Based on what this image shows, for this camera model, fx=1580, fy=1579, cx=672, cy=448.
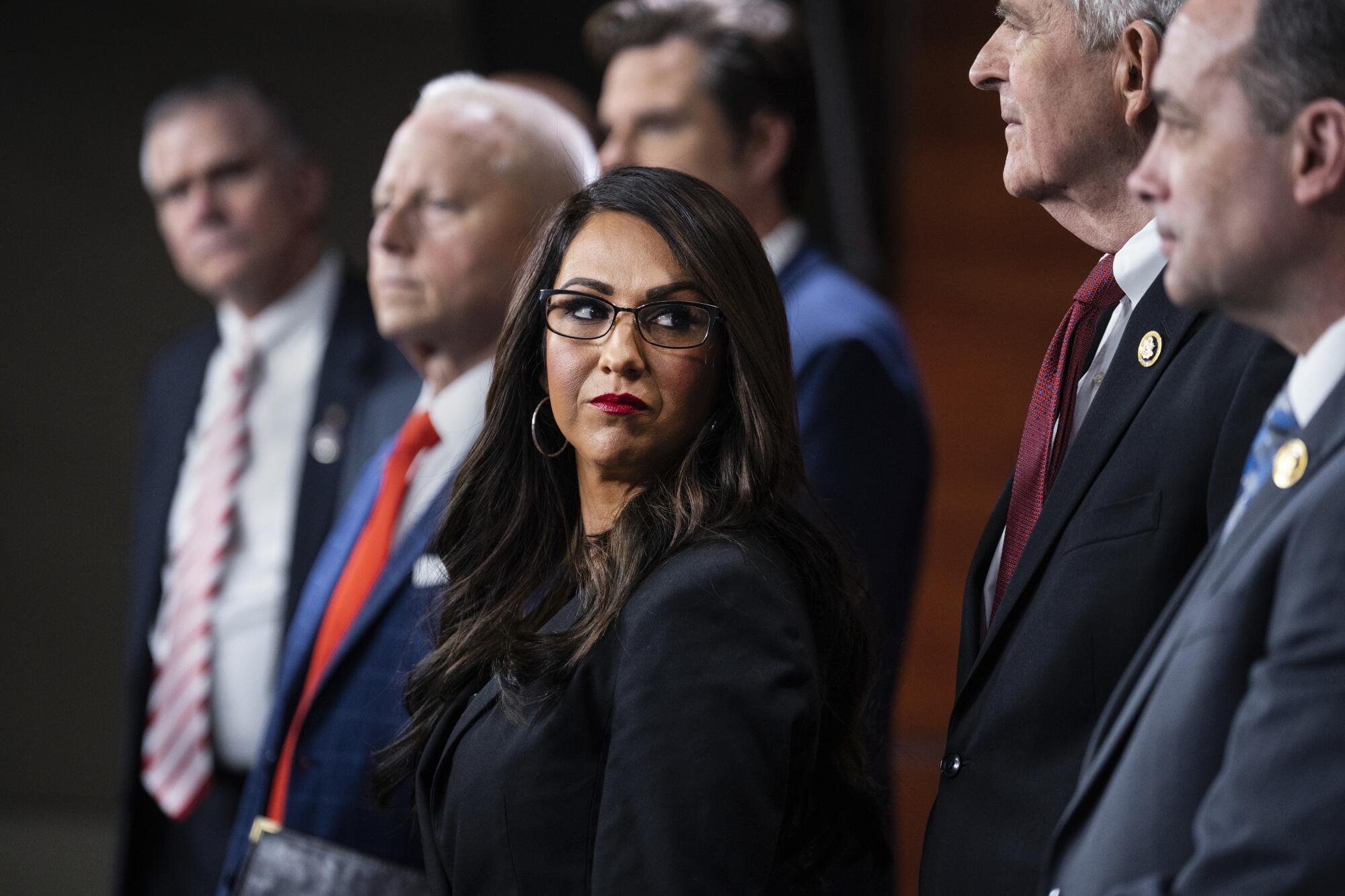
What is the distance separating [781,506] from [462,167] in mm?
1109

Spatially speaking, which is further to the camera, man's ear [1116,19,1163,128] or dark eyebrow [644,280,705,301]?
dark eyebrow [644,280,705,301]

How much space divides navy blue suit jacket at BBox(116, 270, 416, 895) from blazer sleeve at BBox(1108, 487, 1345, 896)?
2.35 m

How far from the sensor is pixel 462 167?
102 inches

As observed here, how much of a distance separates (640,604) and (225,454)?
84.3 inches

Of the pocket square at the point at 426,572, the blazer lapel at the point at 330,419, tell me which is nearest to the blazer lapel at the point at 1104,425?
the pocket square at the point at 426,572

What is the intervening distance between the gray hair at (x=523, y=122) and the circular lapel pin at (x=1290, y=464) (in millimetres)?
1514

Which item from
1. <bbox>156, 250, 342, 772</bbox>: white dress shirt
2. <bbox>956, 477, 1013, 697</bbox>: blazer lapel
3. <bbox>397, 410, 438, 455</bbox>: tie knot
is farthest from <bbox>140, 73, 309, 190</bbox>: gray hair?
<bbox>956, 477, 1013, 697</bbox>: blazer lapel

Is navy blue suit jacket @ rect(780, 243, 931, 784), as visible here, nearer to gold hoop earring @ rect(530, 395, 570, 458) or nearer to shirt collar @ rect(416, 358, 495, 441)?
shirt collar @ rect(416, 358, 495, 441)

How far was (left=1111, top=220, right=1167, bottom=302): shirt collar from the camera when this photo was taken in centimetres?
163

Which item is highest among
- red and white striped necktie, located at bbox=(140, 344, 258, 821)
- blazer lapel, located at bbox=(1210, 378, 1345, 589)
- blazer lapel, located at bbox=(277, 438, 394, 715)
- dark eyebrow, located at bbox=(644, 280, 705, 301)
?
dark eyebrow, located at bbox=(644, 280, 705, 301)

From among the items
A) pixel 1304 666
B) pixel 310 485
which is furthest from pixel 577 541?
pixel 310 485

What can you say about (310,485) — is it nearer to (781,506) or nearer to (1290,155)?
(781,506)

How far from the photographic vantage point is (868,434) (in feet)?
8.49

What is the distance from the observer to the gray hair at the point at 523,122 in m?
2.62
